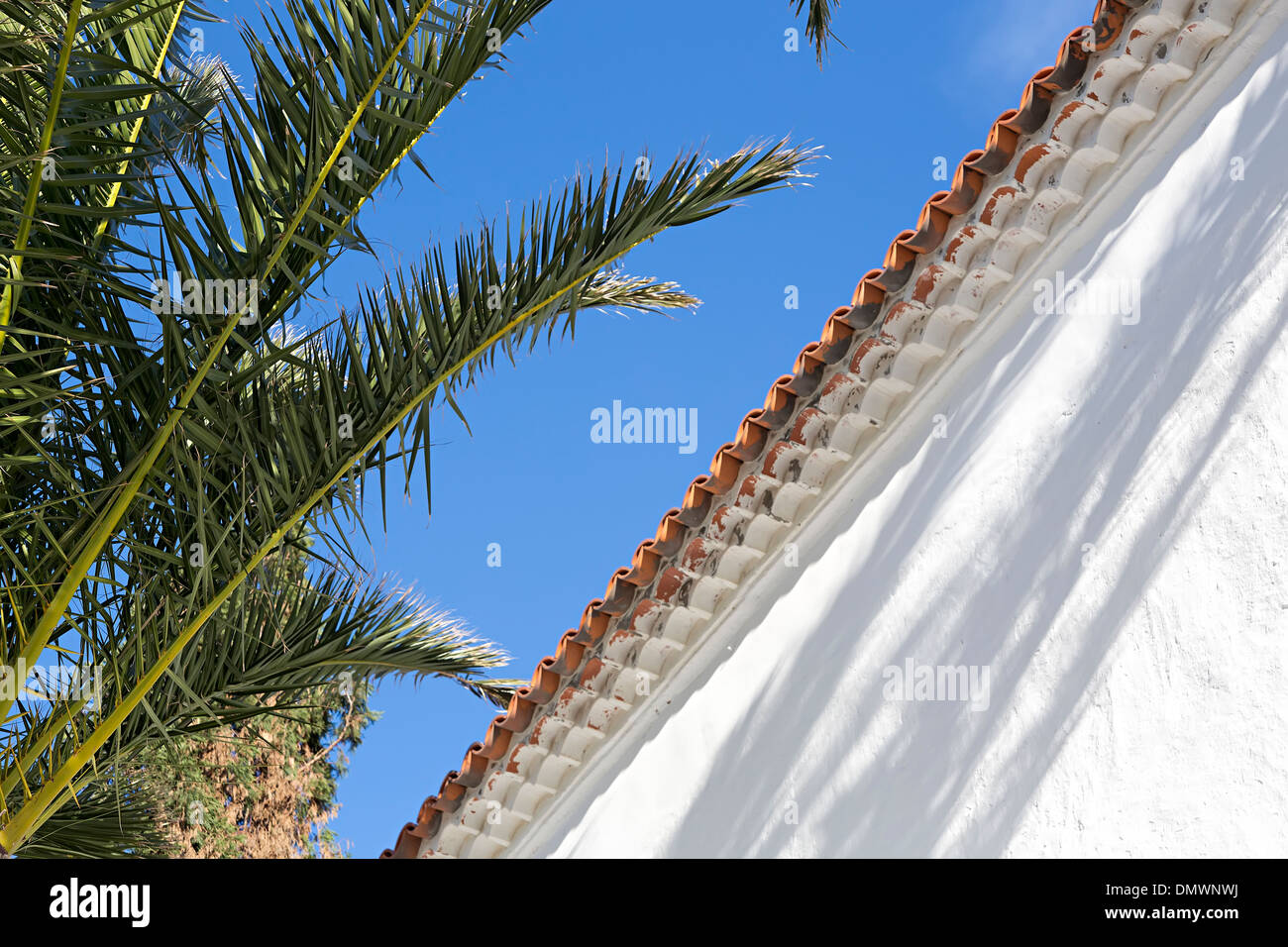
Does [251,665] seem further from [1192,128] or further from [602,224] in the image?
[1192,128]

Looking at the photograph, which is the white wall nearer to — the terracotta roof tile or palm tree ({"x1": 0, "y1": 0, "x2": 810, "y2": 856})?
the terracotta roof tile

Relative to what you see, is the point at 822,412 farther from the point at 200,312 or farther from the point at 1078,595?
the point at 200,312

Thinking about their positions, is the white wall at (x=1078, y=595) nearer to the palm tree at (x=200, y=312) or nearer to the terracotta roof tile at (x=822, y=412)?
the terracotta roof tile at (x=822, y=412)

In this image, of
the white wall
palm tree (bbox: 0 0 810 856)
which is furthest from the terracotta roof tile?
palm tree (bbox: 0 0 810 856)

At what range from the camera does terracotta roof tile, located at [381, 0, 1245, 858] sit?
14.3 feet

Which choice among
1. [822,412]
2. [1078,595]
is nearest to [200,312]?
[822,412]

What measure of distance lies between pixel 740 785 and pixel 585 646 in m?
1.13

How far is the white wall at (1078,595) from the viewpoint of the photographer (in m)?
3.22

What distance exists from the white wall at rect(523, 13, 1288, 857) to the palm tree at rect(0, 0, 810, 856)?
4.09 ft

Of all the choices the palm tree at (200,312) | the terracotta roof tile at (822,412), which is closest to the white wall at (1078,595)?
the terracotta roof tile at (822,412)

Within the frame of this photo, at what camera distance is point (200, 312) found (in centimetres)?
400

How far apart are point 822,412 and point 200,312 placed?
93.6 inches

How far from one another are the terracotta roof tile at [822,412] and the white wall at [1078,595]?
0.63 ft
